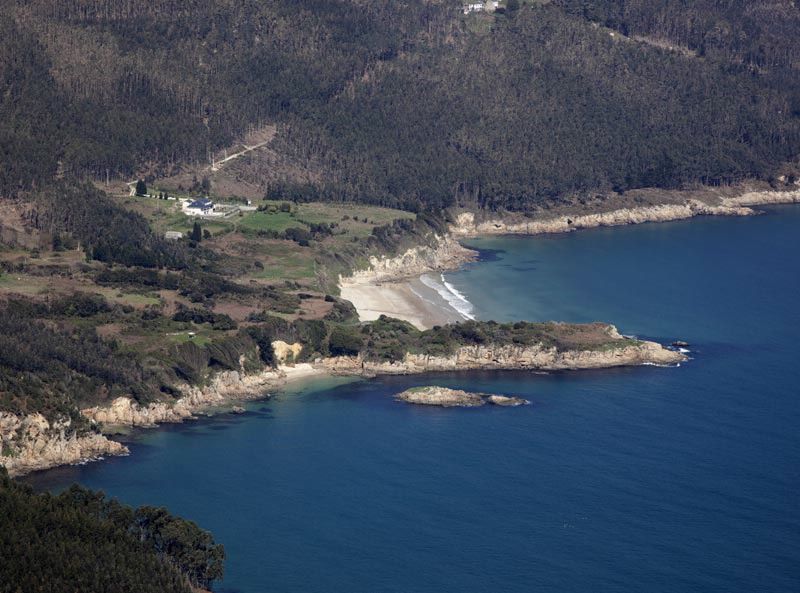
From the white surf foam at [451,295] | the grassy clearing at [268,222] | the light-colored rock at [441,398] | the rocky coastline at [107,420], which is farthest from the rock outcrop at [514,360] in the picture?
the grassy clearing at [268,222]

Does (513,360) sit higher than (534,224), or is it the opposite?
(513,360)

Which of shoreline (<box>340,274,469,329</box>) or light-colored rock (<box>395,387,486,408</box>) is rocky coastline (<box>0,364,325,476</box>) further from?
shoreline (<box>340,274,469,329</box>)

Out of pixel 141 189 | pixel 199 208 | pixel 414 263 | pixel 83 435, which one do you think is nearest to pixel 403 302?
pixel 414 263

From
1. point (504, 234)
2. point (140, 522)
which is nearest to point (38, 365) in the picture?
point (140, 522)

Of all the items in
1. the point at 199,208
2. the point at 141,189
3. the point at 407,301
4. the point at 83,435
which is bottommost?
the point at 407,301

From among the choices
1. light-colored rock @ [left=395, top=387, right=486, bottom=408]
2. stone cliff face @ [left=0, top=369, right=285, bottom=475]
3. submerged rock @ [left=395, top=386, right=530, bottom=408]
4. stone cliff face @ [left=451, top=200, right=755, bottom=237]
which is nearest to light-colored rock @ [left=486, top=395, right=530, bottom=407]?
submerged rock @ [left=395, top=386, right=530, bottom=408]

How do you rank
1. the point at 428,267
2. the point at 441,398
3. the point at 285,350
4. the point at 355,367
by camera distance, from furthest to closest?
the point at 428,267, the point at 355,367, the point at 285,350, the point at 441,398

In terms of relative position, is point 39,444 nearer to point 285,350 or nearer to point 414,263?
point 285,350

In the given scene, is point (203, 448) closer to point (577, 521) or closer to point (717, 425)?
point (577, 521)

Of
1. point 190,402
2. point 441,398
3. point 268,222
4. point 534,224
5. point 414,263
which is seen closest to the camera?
point 190,402
